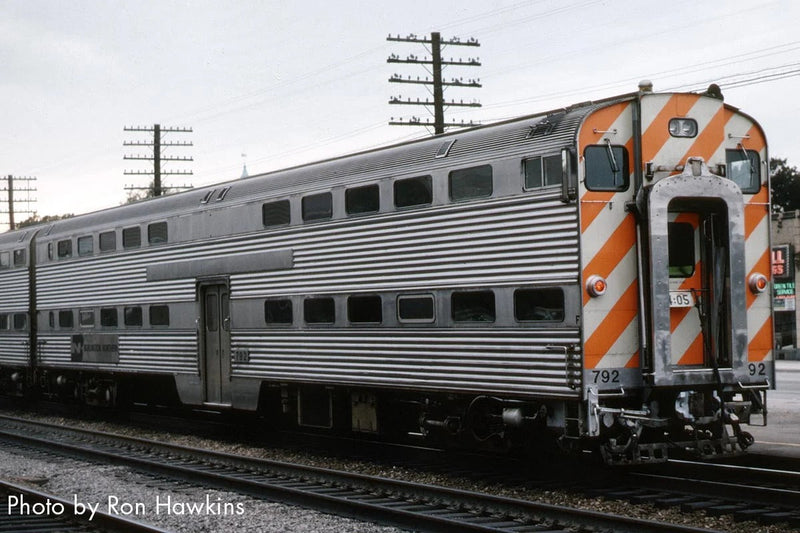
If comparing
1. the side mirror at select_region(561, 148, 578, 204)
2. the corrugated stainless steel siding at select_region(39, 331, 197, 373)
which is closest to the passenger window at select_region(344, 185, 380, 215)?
the side mirror at select_region(561, 148, 578, 204)

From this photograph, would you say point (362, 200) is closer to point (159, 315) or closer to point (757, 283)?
point (757, 283)

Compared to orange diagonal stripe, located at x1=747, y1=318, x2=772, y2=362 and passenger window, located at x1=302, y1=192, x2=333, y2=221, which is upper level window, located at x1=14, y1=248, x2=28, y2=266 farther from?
orange diagonal stripe, located at x1=747, y1=318, x2=772, y2=362

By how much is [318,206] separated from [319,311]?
59.6 inches

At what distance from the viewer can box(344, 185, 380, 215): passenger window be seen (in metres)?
13.6

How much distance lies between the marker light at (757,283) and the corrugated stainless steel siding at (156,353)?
9.36 metres

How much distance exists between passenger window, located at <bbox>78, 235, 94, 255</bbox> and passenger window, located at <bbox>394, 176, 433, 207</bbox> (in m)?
9.57

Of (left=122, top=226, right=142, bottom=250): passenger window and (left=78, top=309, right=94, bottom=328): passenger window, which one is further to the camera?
(left=78, top=309, right=94, bottom=328): passenger window

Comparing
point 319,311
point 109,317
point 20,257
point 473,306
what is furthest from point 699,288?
point 20,257

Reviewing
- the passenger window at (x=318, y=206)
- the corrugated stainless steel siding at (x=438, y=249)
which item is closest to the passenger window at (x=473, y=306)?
the corrugated stainless steel siding at (x=438, y=249)

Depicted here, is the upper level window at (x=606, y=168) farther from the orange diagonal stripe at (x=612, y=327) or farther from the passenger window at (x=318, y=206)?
the passenger window at (x=318, y=206)

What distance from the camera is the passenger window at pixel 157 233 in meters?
18.1

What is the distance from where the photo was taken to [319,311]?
14562 millimetres

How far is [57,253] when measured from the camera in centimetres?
2198

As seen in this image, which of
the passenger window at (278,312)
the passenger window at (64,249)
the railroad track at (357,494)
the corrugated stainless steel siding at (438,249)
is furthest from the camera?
the passenger window at (64,249)
